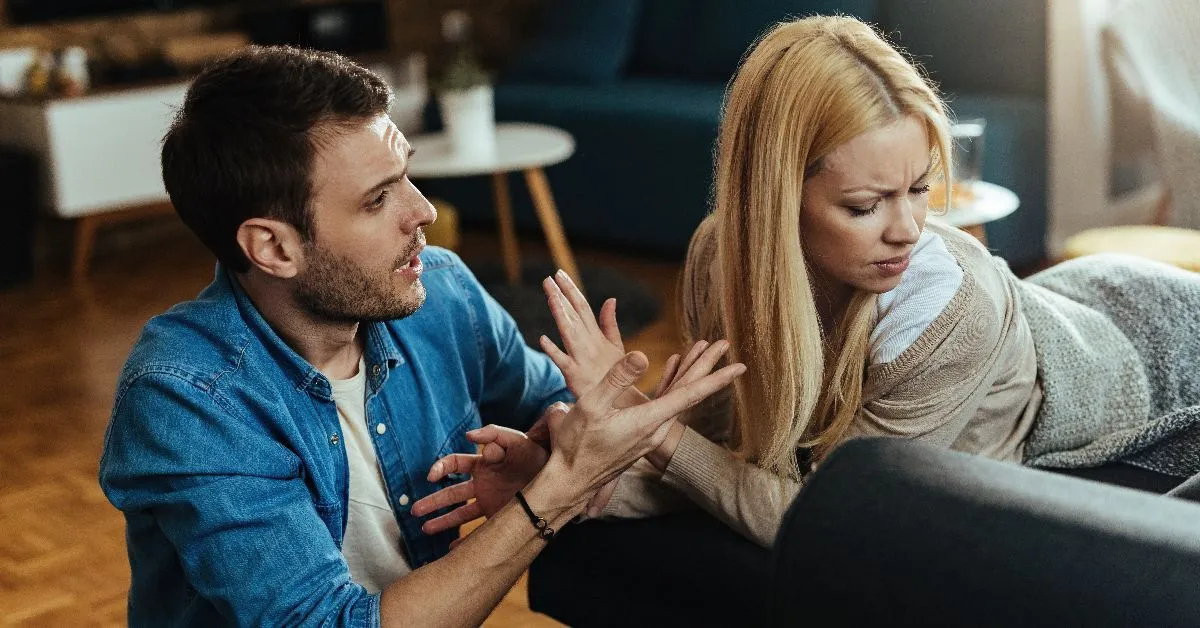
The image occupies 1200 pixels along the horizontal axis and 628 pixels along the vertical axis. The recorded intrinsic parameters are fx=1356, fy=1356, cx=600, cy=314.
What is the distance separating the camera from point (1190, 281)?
5.46ft

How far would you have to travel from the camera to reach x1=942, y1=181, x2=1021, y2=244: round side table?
112 inches

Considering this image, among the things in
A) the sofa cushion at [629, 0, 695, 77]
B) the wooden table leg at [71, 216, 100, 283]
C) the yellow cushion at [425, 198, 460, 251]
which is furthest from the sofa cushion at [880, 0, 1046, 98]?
the wooden table leg at [71, 216, 100, 283]

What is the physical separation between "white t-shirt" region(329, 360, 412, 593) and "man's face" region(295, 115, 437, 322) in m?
0.11

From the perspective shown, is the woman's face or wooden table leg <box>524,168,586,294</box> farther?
wooden table leg <box>524,168,586,294</box>

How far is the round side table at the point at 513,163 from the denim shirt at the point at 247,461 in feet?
7.56

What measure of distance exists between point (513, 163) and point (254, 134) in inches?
101

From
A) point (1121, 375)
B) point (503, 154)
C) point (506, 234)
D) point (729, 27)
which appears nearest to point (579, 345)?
point (1121, 375)

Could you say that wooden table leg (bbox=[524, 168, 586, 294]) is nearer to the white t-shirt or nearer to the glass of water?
the glass of water

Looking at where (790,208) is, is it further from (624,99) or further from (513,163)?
(624,99)

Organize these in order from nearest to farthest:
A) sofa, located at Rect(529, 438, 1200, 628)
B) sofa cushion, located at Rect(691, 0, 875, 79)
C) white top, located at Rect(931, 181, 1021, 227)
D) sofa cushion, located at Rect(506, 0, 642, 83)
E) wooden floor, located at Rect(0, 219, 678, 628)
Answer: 1. sofa, located at Rect(529, 438, 1200, 628)
2. wooden floor, located at Rect(0, 219, 678, 628)
3. white top, located at Rect(931, 181, 1021, 227)
4. sofa cushion, located at Rect(691, 0, 875, 79)
5. sofa cushion, located at Rect(506, 0, 642, 83)

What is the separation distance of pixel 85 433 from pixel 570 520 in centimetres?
219

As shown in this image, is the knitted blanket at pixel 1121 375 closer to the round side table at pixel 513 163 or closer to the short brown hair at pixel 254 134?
the short brown hair at pixel 254 134

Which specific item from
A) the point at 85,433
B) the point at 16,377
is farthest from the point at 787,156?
the point at 16,377

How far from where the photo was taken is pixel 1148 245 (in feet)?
9.69
